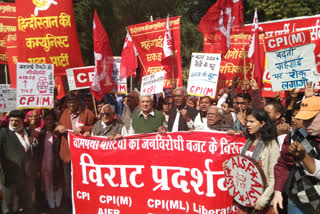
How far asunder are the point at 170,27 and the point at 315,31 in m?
3.34

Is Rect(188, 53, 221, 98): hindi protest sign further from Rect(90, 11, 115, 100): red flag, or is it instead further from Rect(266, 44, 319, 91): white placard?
Rect(90, 11, 115, 100): red flag

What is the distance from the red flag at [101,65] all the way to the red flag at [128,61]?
25.1 inches

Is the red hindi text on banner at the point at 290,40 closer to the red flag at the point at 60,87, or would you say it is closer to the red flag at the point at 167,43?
the red flag at the point at 167,43

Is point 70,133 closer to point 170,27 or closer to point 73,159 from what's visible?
point 73,159

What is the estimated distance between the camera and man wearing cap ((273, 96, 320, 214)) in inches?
125

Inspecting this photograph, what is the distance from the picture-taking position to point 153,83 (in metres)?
6.57

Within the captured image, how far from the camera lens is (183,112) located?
5.89 metres

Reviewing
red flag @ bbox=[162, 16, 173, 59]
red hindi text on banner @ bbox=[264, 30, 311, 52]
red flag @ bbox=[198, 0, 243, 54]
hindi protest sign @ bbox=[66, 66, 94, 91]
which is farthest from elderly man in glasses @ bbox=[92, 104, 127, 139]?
red flag @ bbox=[198, 0, 243, 54]

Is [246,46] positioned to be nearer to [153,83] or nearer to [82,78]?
[153,83]

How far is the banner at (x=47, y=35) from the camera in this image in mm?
7707

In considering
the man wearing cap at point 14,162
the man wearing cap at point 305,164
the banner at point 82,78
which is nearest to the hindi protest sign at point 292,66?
the man wearing cap at point 305,164

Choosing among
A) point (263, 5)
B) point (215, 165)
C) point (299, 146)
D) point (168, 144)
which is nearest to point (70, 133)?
point (168, 144)

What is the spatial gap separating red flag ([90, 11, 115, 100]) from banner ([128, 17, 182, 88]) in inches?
58.8

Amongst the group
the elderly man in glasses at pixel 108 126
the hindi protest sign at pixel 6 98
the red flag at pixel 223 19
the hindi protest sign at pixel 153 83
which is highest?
the red flag at pixel 223 19
